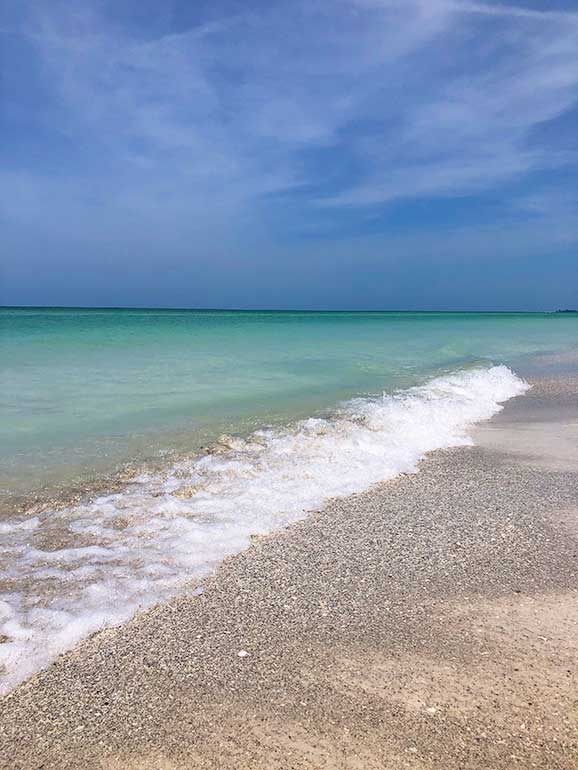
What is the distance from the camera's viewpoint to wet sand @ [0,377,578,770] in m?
2.36

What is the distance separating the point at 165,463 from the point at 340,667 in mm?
4225

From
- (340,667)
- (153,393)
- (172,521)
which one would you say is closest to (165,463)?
(172,521)

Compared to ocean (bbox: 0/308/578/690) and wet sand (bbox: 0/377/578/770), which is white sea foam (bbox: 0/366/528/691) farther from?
wet sand (bbox: 0/377/578/770)

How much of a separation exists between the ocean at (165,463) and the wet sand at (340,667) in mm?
322

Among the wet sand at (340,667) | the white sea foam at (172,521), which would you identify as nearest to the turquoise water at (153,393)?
the white sea foam at (172,521)

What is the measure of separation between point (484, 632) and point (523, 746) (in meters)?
0.83

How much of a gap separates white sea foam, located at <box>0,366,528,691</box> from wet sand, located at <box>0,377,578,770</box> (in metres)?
0.23

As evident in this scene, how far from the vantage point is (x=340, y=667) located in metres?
2.87

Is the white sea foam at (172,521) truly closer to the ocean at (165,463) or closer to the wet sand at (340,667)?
the ocean at (165,463)

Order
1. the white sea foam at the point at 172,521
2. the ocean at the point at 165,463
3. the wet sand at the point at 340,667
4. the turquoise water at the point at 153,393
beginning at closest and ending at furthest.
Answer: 1. the wet sand at the point at 340,667
2. the white sea foam at the point at 172,521
3. the ocean at the point at 165,463
4. the turquoise water at the point at 153,393

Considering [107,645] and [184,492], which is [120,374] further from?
[107,645]

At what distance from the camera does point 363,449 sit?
24.0ft

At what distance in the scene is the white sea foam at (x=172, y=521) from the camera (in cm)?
342

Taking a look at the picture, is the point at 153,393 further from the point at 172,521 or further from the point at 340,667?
the point at 340,667
